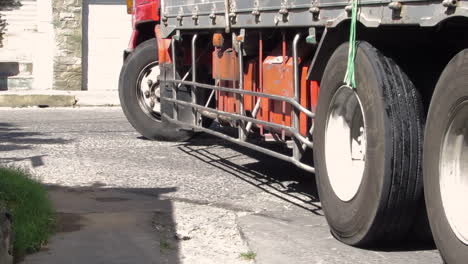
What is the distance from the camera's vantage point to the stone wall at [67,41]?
1825cm

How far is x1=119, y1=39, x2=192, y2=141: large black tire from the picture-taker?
11.1 m

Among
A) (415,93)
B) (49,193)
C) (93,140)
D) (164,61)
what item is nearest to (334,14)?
(415,93)

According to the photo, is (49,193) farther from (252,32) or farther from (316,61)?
(316,61)

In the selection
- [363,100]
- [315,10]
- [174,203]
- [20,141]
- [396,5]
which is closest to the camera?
[396,5]

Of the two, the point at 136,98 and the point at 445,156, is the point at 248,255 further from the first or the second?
the point at 136,98

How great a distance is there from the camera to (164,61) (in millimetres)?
10383

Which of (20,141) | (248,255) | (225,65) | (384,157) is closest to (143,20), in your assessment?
(20,141)

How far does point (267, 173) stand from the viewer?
890 centimetres

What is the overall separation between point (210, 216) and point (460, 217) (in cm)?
246

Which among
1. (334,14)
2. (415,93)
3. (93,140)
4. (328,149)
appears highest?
(334,14)

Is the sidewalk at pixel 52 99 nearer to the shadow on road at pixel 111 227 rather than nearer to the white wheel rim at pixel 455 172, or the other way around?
the shadow on road at pixel 111 227

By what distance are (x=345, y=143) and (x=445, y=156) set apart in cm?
127

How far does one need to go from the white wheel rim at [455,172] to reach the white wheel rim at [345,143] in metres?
1.00

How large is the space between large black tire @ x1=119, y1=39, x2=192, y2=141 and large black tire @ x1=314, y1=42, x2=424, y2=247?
550 cm
